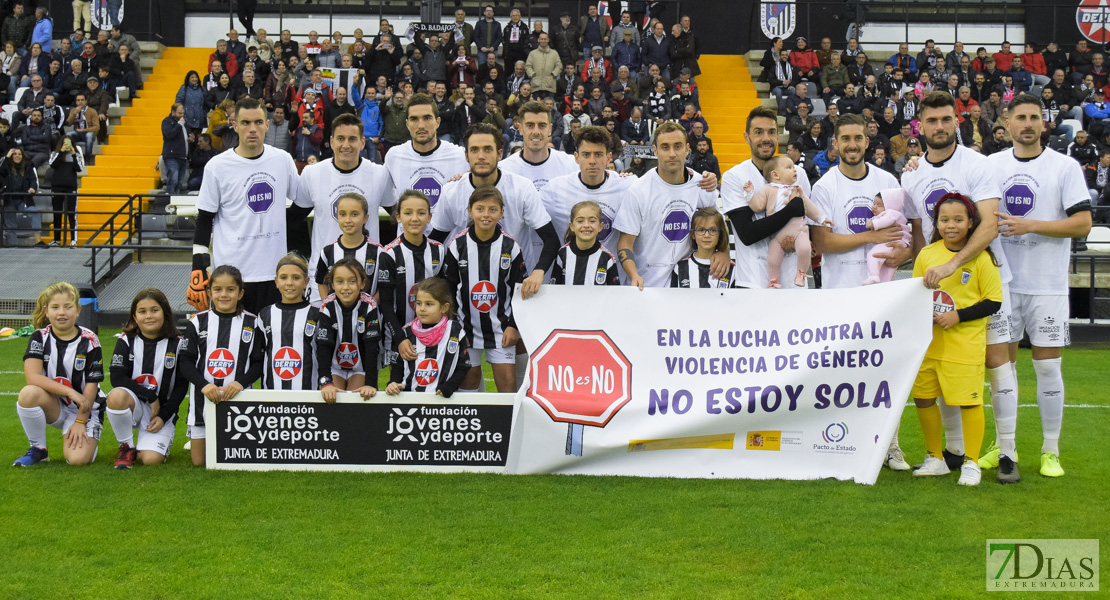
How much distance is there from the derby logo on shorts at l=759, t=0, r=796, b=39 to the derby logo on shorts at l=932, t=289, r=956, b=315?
20.1 meters

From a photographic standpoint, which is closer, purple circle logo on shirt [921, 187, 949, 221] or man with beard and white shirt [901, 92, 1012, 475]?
man with beard and white shirt [901, 92, 1012, 475]

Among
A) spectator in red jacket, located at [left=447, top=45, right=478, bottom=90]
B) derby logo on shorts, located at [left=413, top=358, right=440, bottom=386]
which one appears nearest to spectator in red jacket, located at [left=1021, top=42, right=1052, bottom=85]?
spectator in red jacket, located at [left=447, top=45, right=478, bottom=90]

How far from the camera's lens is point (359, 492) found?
5453 mm

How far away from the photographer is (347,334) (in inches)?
246

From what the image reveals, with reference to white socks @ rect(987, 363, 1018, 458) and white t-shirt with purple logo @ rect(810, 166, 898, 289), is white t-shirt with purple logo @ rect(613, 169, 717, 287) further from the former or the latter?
white socks @ rect(987, 363, 1018, 458)

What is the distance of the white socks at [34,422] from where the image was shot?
242 inches

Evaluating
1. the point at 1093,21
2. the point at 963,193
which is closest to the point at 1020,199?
the point at 963,193

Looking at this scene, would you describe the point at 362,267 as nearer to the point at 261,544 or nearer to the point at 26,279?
the point at 261,544

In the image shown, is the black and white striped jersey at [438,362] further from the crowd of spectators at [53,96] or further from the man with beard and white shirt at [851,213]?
the crowd of spectators at [53,96]

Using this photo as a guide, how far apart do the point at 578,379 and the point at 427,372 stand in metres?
0.88

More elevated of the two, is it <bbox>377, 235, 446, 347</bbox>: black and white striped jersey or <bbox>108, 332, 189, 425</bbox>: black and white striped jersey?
<bbox>377, 235, 446, 347</bbox>: black and white striped jersey

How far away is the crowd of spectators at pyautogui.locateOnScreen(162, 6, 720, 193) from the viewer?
1922 cm

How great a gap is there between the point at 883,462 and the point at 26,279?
1356 centimetres

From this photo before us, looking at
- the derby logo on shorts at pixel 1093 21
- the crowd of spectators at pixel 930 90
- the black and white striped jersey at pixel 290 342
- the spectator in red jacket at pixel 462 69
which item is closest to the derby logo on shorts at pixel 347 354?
the black and white striped jersey at pixel 290 342
